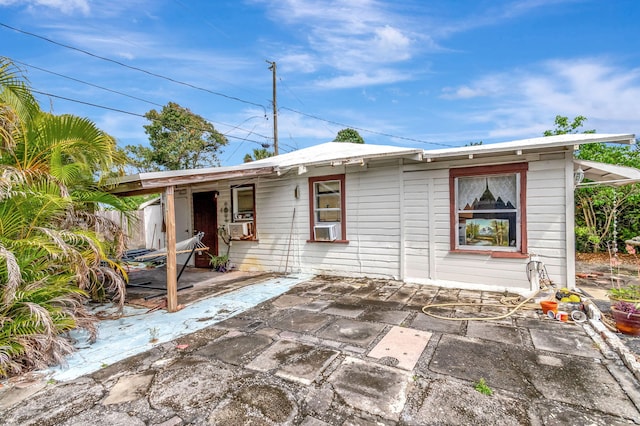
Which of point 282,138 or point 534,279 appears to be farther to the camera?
point 282,138

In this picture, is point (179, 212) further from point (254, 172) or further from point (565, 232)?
point (565, 232)

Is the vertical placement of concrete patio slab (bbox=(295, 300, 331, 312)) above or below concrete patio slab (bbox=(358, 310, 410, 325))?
below

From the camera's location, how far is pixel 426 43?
10641mm

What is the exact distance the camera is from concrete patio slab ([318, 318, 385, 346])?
10.7 ft

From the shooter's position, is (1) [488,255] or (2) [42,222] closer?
(2) [42,222]

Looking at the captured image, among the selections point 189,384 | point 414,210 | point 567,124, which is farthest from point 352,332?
point 567,124

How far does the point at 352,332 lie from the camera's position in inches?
137

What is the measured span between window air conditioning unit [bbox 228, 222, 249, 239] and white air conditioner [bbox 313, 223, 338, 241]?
1907 mm

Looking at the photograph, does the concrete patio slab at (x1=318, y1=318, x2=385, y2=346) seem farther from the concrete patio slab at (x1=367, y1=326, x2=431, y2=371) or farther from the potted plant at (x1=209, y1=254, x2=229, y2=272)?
the potted plant at (x1=209, y1=254, x2=229, y2=272)

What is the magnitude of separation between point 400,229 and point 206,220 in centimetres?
533

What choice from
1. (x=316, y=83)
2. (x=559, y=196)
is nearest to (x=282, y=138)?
(x=316, y=83)

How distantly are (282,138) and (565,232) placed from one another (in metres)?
12.9

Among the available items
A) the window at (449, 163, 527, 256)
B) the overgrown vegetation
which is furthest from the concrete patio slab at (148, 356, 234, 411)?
the window at (449, 163, 527, 256)

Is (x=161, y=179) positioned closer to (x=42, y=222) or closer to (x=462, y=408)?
(x=42, y=222)
